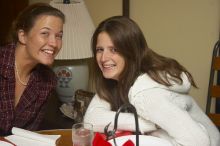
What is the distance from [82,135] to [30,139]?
0.75ft

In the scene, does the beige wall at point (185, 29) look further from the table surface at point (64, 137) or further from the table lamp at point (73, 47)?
the table surface at point (64, 137)

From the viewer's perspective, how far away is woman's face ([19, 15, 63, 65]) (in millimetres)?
1580

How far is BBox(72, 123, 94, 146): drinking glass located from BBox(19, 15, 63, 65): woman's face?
510mm

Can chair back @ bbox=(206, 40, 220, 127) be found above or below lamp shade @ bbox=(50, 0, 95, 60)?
below

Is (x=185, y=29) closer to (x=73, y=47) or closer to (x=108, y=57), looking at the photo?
(x=73, y=47)

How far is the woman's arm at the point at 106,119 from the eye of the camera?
4.25 ft

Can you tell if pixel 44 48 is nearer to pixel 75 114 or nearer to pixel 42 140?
pixel 42 140

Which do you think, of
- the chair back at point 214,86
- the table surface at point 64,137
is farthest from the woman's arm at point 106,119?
the chair back at point 214,86

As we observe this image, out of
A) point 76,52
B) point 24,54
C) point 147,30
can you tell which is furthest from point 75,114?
point 147,30

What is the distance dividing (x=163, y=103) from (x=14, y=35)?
85 cm

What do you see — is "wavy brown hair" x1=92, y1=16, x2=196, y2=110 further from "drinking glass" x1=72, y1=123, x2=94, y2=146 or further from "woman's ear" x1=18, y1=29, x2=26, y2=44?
"woman's ear" x1=18, y1=29, x2=26, y2=44

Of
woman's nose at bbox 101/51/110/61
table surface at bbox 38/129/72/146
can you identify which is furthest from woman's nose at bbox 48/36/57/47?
table surface at bbox 38/129/72/146

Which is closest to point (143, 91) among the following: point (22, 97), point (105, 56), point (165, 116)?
point (165, 116)

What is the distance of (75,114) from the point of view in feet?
6.91
